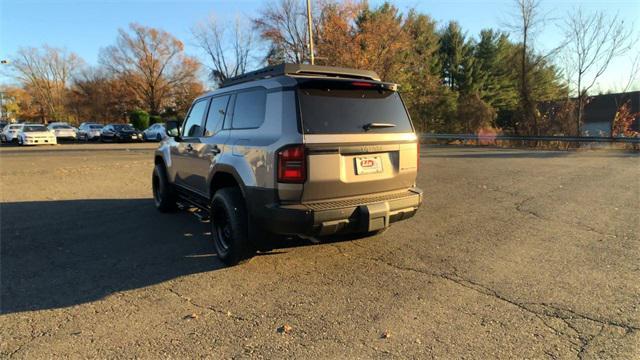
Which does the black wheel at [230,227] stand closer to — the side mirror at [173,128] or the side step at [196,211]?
the side step at [196,211]

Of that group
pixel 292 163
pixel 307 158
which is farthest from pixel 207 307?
pixel 307 158

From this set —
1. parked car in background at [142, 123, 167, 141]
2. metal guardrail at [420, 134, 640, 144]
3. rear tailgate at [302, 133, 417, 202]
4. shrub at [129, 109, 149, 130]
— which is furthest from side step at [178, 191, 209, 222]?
shrub at [129, 109, 149, 130]

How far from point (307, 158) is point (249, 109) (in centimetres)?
113

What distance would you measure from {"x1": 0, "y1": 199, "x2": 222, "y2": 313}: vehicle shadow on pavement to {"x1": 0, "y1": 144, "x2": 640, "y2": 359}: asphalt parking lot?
0.09ft

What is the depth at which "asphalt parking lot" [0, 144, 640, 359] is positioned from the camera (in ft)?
9.82

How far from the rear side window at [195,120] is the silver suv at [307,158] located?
0.76m

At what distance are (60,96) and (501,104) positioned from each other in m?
76.6

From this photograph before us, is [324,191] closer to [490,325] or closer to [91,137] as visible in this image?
[490,325]

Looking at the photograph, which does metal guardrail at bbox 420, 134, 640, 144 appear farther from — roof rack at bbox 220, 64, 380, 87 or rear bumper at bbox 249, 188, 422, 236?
rear bumper at bbox 249, 188, 422, 236

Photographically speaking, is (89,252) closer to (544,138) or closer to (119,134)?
(544,138)

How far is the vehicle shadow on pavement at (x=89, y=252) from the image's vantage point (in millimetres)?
4008

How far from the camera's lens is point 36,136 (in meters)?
27.9

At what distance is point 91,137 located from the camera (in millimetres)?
36281

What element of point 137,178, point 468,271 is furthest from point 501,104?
point 468,271
